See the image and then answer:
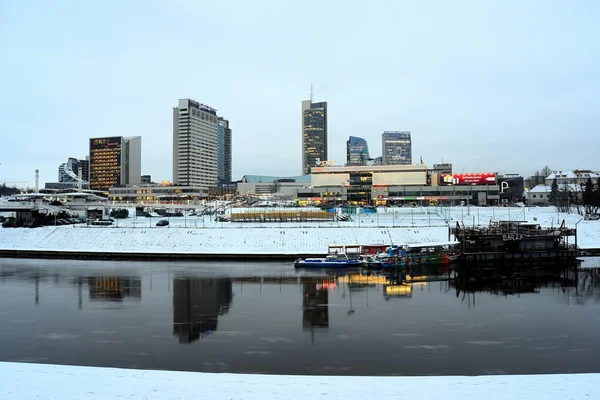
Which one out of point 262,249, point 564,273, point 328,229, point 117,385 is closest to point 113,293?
point 117,385

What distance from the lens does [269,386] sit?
14.4 m

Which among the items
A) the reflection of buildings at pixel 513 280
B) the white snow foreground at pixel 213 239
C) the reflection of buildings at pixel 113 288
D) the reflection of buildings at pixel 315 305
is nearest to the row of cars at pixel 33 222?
the white snow foreground at pixel 213 239

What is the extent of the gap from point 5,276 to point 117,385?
33672 millimetres

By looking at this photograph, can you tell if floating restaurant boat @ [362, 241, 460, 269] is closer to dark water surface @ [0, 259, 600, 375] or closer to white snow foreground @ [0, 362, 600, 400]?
dark water surface @ [0, 259, 600, 375]

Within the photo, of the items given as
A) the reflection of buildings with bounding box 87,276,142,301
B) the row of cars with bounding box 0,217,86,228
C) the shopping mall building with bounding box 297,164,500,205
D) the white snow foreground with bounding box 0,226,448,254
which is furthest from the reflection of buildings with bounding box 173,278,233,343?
the shopping mall building with bounding box 297,164,500,205

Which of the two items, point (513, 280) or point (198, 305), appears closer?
point (198, 305)

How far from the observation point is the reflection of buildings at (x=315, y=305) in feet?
79.0

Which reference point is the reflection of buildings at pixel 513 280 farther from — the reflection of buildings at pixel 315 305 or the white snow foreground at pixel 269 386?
the white snow foreground at pixel 269 386

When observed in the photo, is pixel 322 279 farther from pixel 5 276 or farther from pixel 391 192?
pixel 391 192

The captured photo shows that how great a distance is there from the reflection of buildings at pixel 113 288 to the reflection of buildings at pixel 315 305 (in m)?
11.6

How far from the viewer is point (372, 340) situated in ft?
68.2

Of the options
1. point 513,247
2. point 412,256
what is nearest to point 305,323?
point 412,256

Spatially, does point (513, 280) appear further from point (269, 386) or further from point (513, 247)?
point (269, 386)

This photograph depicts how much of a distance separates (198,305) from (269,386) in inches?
589
